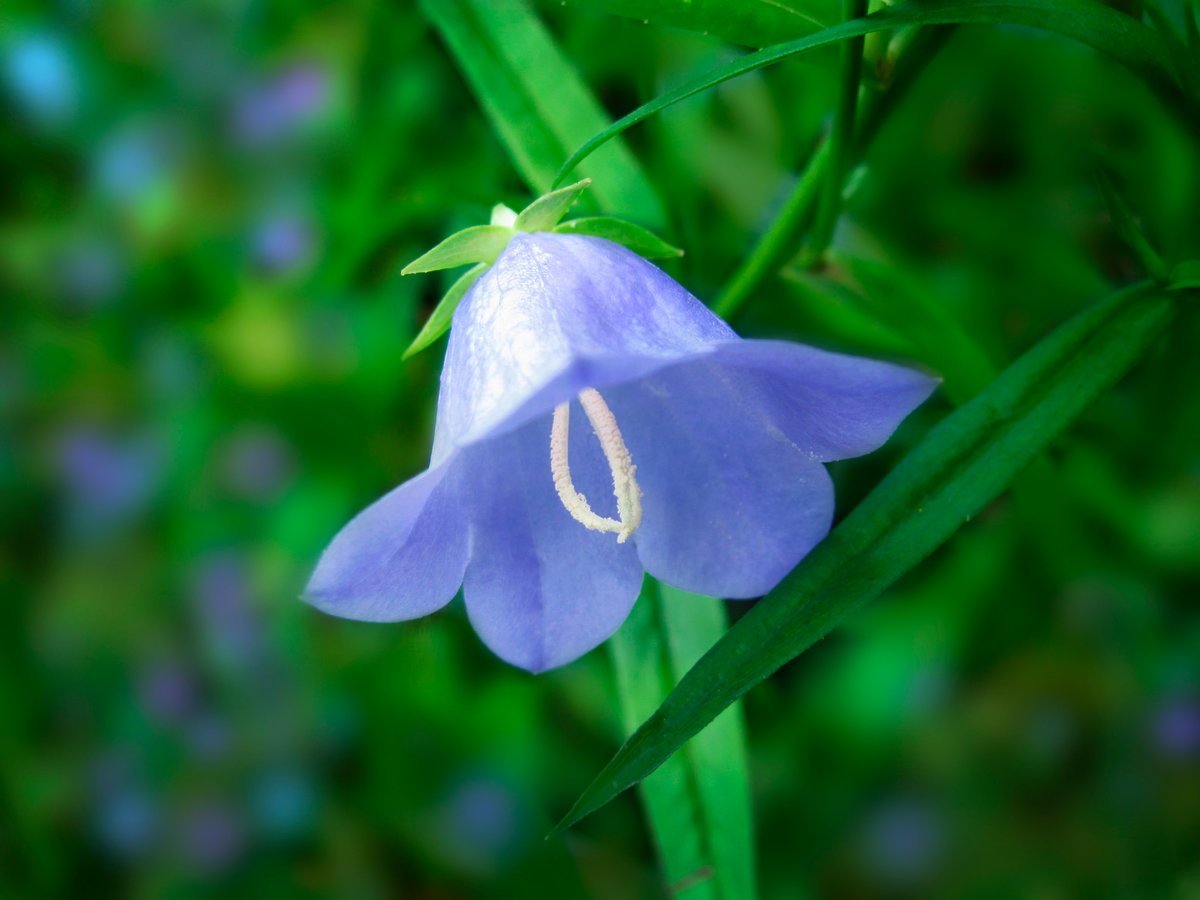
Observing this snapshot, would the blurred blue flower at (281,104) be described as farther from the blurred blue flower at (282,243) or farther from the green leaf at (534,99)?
the green leaf at (534,99)

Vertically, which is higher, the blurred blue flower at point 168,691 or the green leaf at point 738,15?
the green leaf at point 738,15

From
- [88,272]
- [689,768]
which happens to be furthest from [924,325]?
[88,272]

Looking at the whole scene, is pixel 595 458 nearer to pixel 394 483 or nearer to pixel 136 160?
pixel 394 483

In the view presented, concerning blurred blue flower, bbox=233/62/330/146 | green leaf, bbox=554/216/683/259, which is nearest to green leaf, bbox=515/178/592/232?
green leaf, bbox=554/216/683/259

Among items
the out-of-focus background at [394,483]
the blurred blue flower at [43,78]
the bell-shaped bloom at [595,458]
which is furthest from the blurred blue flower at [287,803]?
the blurred blue flower at [43,78]

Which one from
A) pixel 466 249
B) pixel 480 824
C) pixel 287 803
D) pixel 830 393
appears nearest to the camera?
pixel 830 393

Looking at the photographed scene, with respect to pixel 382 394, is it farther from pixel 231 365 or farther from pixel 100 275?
pixel 100 275
